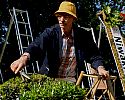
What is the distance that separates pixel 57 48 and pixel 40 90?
1287 mm

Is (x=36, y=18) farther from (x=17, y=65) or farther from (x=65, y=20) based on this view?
(x=17, y=65)

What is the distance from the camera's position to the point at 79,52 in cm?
412

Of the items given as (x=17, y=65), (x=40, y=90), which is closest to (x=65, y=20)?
(x=17, y=65)

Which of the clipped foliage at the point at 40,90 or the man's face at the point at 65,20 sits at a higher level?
the man's face at the point at 65,20

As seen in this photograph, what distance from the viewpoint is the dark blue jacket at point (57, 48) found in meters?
3.89

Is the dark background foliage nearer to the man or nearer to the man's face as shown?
the man

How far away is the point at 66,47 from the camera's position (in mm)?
4059

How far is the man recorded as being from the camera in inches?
154

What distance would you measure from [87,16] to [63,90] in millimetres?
11513

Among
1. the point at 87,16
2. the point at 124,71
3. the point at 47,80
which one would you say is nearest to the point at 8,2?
the point at 87,16

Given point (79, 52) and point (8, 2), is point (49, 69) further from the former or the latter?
point (8, 2)

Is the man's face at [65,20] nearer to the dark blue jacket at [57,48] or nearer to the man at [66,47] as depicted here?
the man at [66,47]

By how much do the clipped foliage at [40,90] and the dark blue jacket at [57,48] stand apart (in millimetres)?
690

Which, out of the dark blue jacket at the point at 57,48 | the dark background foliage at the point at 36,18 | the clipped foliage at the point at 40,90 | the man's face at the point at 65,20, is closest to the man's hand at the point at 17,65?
the clipped foliage at the point at 40,90
